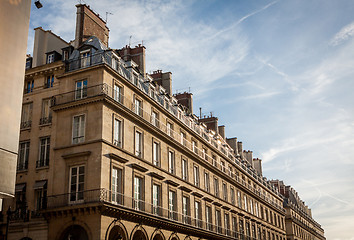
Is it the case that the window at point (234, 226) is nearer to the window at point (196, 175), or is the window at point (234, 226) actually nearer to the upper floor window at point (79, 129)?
the window at point (196, 175)

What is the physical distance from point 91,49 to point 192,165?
1439cm

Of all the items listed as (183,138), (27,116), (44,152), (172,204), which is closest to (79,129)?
(44,152)

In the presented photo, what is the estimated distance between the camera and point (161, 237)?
29.7 metres

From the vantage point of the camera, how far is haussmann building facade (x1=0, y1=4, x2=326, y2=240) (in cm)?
2502

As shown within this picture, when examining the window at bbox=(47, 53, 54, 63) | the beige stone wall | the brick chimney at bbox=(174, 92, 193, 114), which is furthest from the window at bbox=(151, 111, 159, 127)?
the beige stone wall

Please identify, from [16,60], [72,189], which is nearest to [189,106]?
[72,189]

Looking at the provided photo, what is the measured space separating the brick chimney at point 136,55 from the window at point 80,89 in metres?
8.83

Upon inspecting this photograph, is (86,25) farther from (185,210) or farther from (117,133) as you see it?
(185,210)

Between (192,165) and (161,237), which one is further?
(192,165)

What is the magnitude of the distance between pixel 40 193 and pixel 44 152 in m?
2.71

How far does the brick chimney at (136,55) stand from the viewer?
36531 mm

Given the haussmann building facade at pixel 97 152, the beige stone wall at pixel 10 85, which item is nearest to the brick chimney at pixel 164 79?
the haussmann building facade at pixel 97 152

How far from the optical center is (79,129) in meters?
26.8

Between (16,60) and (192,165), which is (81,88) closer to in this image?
(192,165)
